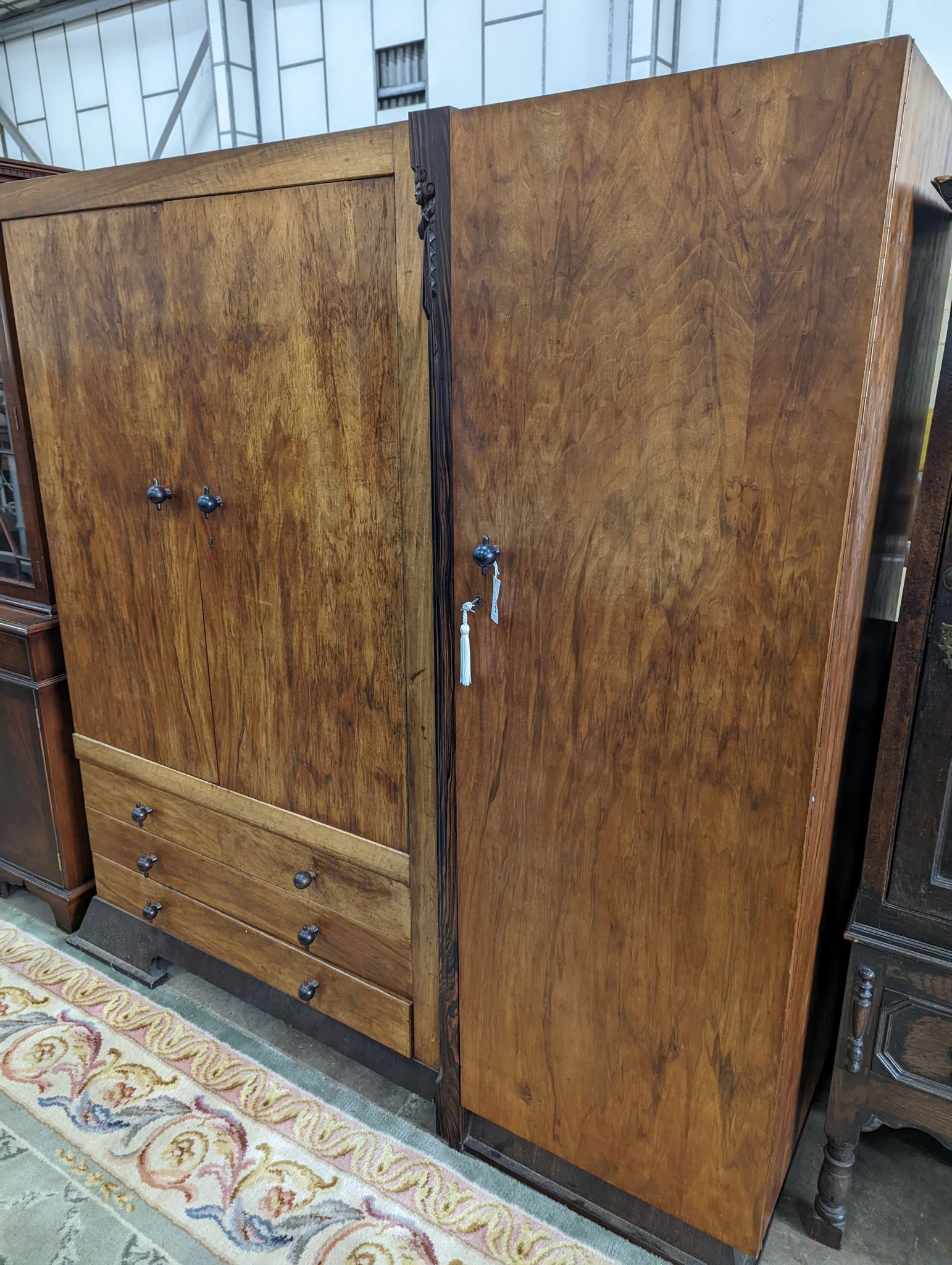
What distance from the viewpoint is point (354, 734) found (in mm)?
1359


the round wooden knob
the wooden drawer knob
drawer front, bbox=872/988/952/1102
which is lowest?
the wooden drawer knob

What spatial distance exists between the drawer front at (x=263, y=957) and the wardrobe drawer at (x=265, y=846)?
11 cm

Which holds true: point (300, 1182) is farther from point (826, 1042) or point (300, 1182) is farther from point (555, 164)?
point (555, 164)

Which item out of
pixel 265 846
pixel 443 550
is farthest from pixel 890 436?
pixel 265 846

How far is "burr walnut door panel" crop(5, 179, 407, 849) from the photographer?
120cm

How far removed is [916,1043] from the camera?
44.7 inches

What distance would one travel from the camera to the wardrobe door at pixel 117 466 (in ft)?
4.60

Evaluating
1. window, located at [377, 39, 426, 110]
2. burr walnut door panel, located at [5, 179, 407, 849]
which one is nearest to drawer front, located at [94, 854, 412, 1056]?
burr walnut door panel, located at [5, 179, 407, 849]

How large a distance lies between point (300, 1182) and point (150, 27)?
2885 millimetres

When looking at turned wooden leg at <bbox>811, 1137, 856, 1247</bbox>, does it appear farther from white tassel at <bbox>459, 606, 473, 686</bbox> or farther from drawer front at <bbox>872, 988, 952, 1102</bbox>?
white tassel at <bbox>459, 606, 473, 686</bbox>

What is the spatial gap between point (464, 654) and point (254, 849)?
2.27 feet

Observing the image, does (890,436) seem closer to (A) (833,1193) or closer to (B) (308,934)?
(A) (833,1193)

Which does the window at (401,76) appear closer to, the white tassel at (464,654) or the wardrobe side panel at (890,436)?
the wardrobe side panel at (890,436)

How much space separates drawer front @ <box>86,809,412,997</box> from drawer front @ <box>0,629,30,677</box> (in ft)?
1.11
